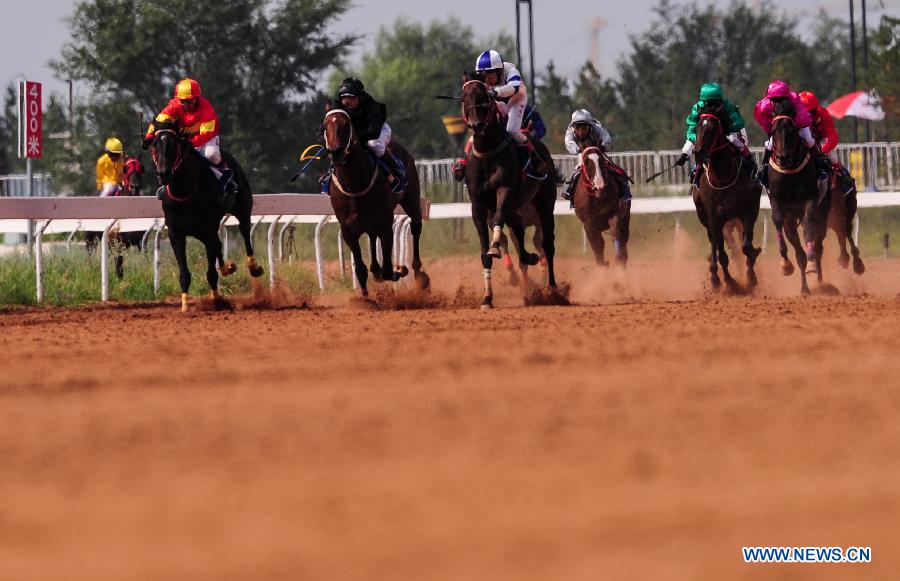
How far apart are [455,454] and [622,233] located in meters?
12.3

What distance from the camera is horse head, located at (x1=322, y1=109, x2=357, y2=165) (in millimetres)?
14664

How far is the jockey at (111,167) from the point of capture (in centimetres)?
2236

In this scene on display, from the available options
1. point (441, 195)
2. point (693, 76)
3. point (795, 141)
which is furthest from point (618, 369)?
point (693, 76)

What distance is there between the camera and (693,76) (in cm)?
5769

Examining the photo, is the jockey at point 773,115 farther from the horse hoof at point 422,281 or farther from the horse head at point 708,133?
the horse hoof at point 422,281

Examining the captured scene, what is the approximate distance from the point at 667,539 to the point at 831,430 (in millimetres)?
1929

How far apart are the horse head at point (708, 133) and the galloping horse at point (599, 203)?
6.45ft

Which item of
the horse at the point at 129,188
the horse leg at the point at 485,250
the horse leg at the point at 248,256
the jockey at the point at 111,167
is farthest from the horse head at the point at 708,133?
the jockey at the point at 111,167

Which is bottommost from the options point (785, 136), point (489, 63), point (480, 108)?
point (785, 136)

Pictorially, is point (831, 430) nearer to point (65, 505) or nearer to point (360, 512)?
point (360, 512)

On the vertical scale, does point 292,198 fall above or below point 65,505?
above

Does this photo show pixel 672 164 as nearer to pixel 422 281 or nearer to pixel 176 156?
pixel 422 281

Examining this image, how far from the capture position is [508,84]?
49.3 ft

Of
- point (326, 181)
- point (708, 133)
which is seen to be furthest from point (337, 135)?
point (708, 133)
